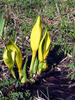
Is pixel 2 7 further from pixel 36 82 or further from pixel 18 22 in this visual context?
pixel 36 82

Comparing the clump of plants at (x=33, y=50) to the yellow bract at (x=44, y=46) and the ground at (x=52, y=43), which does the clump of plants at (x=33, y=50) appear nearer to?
the yellow bract at (x=44, y=46)

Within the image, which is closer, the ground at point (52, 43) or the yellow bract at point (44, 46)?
the yellow bract at point (44, 46)

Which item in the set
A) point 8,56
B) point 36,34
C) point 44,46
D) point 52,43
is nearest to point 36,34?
point 36,34

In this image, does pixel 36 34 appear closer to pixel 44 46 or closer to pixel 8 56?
pixel 44 46

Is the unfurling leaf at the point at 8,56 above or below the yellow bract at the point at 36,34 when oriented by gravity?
below

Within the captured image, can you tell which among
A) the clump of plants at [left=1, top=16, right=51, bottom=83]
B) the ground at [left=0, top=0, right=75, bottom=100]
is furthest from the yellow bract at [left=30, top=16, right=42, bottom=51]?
the ground at [left=0, top=0, right=75, bottom=100]

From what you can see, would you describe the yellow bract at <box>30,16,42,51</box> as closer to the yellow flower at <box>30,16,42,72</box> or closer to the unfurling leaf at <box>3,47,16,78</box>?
the yellow flower at <box>30,16,42,72</box>

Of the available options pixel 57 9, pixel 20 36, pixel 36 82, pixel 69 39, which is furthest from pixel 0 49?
pixel 57 9

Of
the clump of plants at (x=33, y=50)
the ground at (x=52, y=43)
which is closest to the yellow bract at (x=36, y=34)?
the clump of plants at (x=33, y=50)

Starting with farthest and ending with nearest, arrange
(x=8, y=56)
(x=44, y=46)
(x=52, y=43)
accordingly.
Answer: (x=52, y=43)
(x=44, y=46)
(x=8, y=56)
